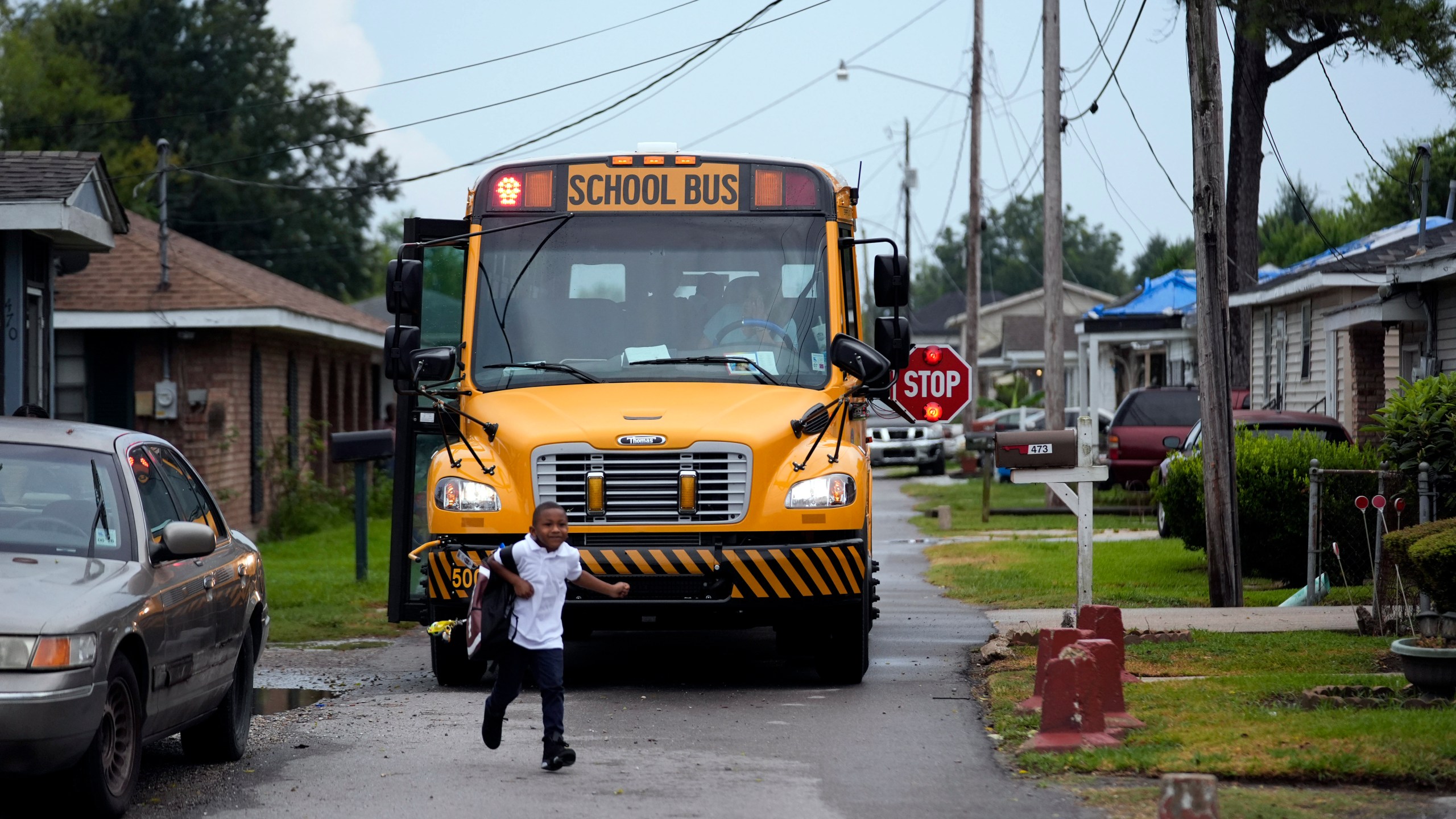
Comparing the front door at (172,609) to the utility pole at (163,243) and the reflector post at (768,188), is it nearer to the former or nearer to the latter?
the reflector post at (768,188)

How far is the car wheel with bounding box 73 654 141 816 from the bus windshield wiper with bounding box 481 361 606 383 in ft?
13.2

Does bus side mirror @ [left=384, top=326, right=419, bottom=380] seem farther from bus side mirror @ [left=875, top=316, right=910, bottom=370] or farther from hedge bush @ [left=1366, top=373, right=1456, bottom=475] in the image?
hedge bush @ [left=1366, top=373, right=1456, bottom=475]

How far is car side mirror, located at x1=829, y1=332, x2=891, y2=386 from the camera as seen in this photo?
10172 millimetres

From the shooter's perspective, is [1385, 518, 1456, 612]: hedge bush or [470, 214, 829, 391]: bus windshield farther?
[470, 214, 829, 391]: bus windshield

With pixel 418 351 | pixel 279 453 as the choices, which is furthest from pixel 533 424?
pixel 279 453

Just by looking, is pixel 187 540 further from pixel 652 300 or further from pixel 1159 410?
pixel 1159 410

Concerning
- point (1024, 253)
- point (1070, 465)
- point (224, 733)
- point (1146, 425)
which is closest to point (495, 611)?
point (224, 733)

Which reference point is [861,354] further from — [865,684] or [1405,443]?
[1405,443]

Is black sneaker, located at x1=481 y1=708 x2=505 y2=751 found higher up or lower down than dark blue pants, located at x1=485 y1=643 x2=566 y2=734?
lower down

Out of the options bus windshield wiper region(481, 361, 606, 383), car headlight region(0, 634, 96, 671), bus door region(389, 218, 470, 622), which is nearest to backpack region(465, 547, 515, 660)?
car headlight region(0, 634, 96, 671)

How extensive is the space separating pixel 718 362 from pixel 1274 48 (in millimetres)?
20055

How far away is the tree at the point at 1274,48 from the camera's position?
1762 cm

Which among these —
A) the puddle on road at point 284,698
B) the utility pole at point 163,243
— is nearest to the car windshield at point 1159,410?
the utility pole at point 163,243

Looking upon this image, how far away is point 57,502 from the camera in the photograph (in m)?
7.14
